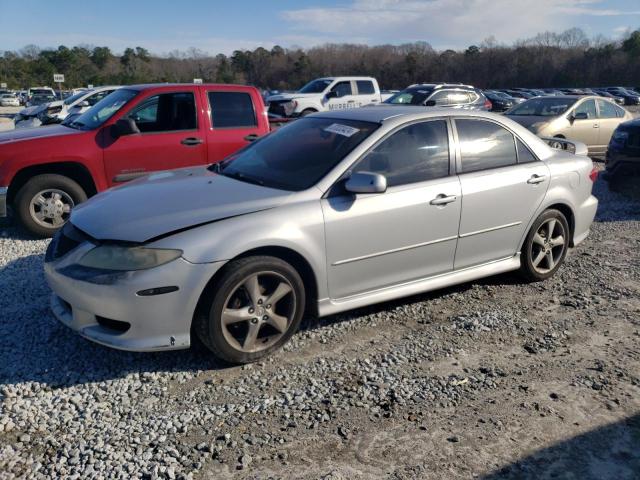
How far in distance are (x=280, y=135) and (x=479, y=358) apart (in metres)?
2.47

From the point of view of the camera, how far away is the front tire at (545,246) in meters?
5.04

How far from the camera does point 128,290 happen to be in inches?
129

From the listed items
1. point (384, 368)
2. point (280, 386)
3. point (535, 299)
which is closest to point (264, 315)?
point (280, 386)

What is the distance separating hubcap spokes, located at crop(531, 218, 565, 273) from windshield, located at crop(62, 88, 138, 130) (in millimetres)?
5022

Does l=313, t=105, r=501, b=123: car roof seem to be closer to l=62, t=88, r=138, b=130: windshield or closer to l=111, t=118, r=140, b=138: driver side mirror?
l=111, t=118, r=140, b=138: driver side mirror

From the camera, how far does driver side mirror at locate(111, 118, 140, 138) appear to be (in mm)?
6570

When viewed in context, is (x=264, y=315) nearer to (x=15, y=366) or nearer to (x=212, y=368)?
(x=212, y=368)

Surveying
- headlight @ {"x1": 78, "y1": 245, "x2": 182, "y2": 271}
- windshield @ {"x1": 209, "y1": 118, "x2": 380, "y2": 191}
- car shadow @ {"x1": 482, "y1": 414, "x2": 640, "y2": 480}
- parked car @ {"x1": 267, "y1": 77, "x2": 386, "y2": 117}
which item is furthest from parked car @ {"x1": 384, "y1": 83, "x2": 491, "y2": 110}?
car shadow @ {"x1": 482, "y1": 414, "x2": 640, "y2": 480}

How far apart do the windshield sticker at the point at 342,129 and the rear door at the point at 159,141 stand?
3.02 meters

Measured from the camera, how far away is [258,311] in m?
3.61

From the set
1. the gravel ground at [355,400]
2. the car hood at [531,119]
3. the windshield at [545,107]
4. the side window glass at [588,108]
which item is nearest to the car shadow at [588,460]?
the gravel ground at [355,400]

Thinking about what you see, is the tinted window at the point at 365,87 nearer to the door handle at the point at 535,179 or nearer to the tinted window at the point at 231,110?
the tinted window at the point at 231,110

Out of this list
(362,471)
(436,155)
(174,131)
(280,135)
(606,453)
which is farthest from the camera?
(174,131)

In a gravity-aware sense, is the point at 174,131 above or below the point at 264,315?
above
